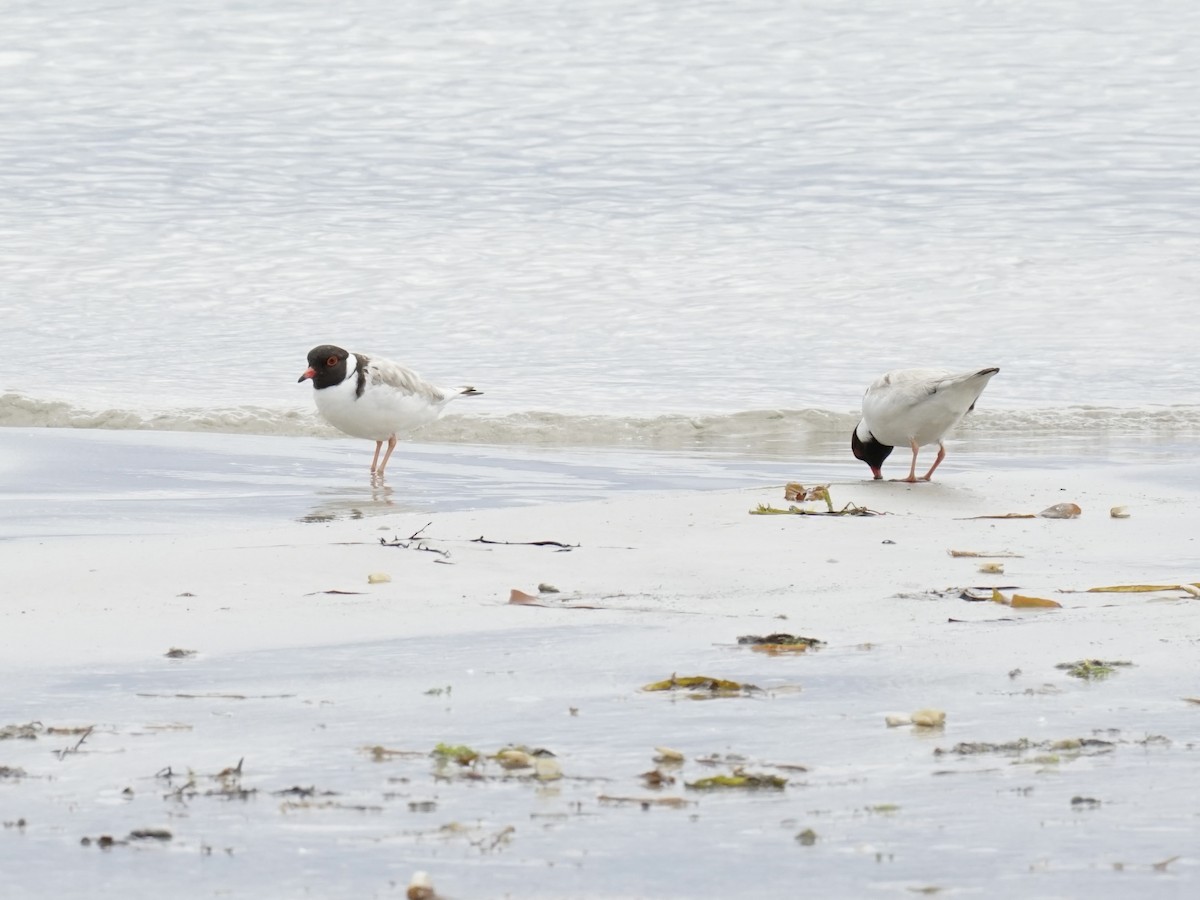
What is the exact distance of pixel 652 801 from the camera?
3.50 metres

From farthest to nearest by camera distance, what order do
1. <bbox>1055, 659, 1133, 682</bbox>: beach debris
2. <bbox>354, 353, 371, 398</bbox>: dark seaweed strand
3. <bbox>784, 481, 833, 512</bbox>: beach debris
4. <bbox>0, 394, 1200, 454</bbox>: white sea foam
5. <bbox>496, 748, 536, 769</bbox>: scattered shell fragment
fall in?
<bbox>0, 394, 1200, 454</bbox>: white sea foam → <bbox>354, 353, 371, 398</bbox>: dark seaweed strand → <bbox>784, 481, 833, 512</bbox>: beach debris → <bbox>1055, 659, 1133, 682</bbox>: beach debris → <bbox>496, 748, 536, 769</bbox>: scattered shell fragment

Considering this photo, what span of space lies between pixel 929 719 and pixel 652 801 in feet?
2.68

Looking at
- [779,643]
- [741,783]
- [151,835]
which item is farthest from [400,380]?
[151,835]

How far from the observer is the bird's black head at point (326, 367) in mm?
10641

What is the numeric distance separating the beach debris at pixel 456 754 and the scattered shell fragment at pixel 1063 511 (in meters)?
4.14

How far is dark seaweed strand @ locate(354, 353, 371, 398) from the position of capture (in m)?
10.4

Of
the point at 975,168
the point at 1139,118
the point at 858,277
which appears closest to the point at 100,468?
the point at 858,277

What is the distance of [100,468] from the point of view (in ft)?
32.6

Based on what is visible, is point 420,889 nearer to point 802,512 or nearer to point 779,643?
point 779,643

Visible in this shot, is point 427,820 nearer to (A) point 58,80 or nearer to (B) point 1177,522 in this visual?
(B) point 1177,522

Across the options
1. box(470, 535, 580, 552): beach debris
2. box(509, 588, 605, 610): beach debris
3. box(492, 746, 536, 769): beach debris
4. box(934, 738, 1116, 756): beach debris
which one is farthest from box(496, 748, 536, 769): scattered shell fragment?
box(470, 535, 580, 552): beach debris

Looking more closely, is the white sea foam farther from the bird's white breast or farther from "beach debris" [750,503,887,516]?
"beach debris" [750,503,887,516]

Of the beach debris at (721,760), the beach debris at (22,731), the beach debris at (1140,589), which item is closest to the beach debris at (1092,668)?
the beach debris at (1140,589)

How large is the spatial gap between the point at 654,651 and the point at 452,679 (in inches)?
22.7
